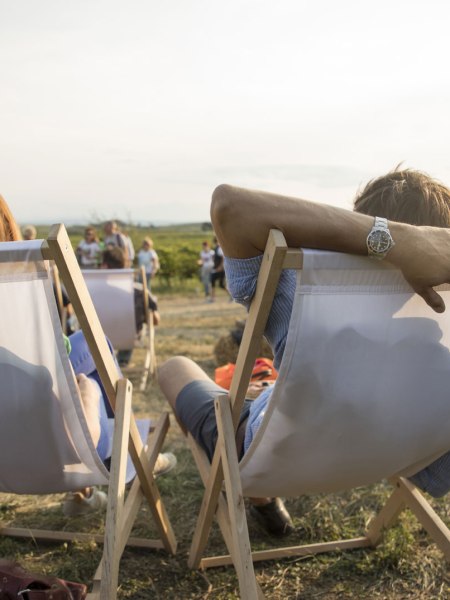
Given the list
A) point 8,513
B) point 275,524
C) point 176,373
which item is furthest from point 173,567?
point 8,513

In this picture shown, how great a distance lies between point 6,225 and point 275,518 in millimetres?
1442

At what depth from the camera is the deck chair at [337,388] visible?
132 cm

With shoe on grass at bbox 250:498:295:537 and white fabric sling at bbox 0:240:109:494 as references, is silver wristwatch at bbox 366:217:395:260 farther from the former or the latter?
shoe on grass at bbox 250:498:295:537

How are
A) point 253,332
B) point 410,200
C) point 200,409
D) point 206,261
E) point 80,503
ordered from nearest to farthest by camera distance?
point 253,332, point 410,200, point 200,409, point 80,503, point 206,261

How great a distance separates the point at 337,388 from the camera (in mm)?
1407

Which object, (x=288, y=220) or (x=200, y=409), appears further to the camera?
(x=200, y=409)

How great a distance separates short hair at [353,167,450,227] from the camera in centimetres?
155

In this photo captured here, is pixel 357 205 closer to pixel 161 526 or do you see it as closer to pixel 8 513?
pixel 161 526

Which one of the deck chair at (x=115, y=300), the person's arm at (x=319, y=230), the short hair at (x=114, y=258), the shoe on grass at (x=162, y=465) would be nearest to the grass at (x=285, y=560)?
the shoe on grass at (x=162, y=465)

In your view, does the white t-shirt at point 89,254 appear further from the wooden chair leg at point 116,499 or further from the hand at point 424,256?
the hand at point 424,256

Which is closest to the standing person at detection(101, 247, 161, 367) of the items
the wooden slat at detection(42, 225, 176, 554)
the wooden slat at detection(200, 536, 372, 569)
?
the wooden slat at detection(200, 536, 372, 569)

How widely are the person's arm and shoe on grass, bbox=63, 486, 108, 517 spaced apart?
5.31 feet

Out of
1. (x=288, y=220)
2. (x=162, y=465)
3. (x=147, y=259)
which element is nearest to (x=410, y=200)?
(x=288, y=220)

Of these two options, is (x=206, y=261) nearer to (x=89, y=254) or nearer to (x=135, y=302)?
(x=89, y=254)
